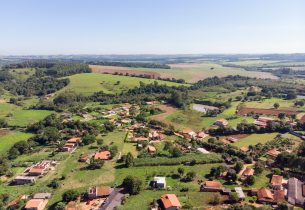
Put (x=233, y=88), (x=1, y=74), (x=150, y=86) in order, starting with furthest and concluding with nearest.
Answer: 1. (x=1, y=74)
2. (x=233, y=88)
3. (x=150, y=86)

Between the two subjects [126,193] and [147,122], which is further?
[147,122]

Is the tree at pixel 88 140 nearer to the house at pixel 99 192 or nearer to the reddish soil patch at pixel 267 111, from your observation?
the house at pixel 99 192

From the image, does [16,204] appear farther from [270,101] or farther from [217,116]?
[270,101]

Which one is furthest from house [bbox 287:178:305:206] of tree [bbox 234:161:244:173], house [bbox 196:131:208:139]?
house [bbox 196:131:208:139]

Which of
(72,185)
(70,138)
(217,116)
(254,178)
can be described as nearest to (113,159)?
(72,185)

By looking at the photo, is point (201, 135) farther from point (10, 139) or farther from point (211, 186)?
point (10, 139)

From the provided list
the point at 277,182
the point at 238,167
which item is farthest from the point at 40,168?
the point at 277,182

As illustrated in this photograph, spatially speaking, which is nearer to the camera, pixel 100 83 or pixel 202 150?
pixel 202 150

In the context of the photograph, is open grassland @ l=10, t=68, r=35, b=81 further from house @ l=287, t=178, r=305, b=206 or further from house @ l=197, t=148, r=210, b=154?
house @ l=287, t=178, r=305, b=206
